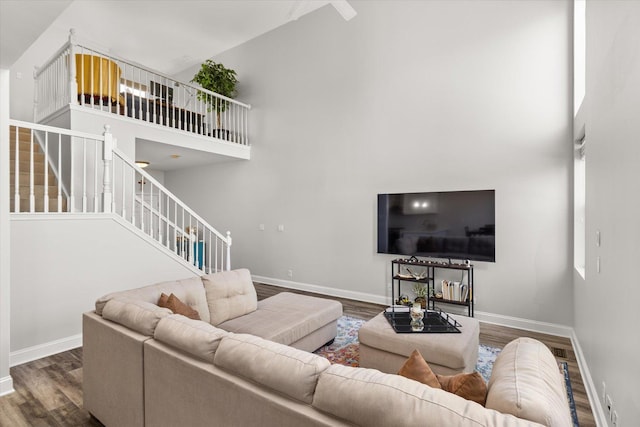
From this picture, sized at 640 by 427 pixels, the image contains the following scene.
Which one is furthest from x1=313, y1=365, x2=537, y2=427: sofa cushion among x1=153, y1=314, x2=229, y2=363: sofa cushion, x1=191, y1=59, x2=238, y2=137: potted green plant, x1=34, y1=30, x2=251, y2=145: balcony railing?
x1=191, y1=59, x2=238, y2=137: potted green plant

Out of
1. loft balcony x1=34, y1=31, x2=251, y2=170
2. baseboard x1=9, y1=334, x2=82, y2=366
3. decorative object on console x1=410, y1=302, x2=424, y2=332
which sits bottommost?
baseboard x1=9, y1=334, x2=82, y2=366

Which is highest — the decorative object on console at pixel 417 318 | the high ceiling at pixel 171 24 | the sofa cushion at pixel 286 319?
the high ceiling at pixel 171 24

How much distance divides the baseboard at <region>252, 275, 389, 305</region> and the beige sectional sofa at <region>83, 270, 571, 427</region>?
3359 millimetres

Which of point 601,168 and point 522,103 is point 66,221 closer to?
point 601,168

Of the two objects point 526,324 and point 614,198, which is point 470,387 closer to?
point 614,198

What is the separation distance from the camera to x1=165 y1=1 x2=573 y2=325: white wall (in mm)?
3963

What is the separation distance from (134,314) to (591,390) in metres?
3.33

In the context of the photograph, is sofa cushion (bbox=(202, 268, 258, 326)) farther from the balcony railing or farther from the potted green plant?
the potted green plant

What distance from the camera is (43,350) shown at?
3268 mm

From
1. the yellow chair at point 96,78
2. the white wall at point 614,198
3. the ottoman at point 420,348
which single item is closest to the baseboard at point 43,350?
the ottoman at point 420,348

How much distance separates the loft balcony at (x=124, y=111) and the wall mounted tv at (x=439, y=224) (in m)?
3.30

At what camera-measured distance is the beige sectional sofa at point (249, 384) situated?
1052mm

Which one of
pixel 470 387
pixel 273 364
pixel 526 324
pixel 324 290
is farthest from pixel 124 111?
pixel 526 324

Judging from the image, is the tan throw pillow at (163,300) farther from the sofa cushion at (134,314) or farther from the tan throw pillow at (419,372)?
the tan throw pillow at (419,372)
